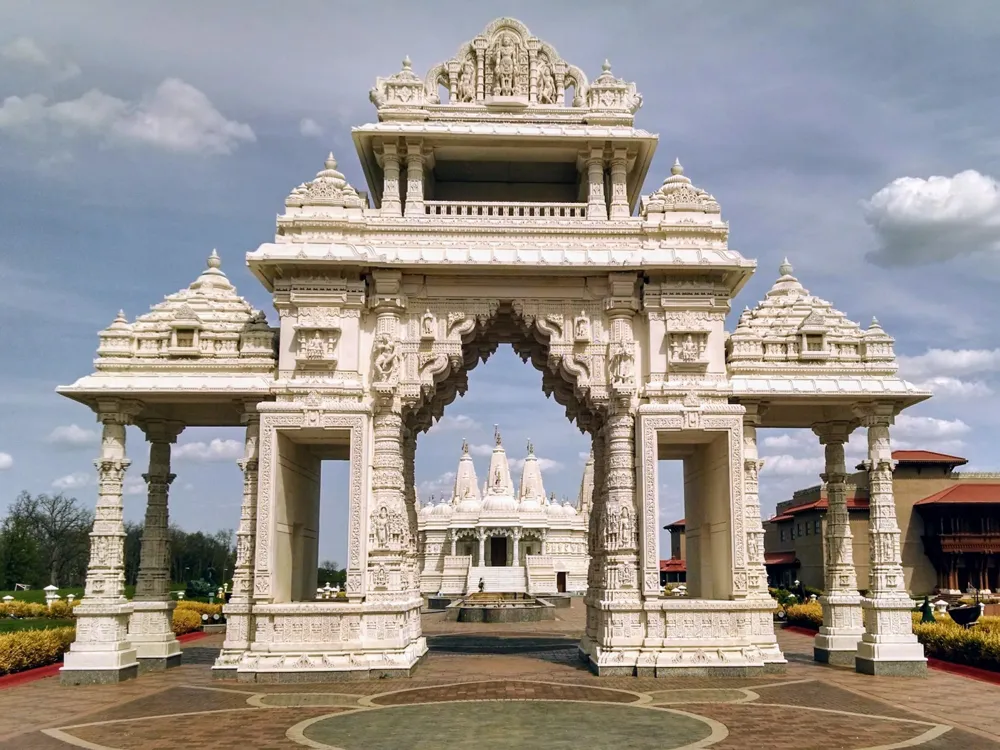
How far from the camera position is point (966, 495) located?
40.6 meters

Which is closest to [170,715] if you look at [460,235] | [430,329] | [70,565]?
[430,329]

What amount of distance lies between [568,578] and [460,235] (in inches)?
1616

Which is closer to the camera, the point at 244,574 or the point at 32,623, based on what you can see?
the point at 244,574

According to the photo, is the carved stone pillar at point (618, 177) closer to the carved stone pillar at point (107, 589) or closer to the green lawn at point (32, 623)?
the carved stone pillar at point (107, 589)

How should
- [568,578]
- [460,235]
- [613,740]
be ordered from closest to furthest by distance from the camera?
[613,740]
[460,235]
[568,578]

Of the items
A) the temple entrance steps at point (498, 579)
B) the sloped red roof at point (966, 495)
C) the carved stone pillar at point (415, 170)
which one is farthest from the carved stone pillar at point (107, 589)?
the sloped red roof at point (966, 495)

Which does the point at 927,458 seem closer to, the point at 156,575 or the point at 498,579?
the point at 498,579

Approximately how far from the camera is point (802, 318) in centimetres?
1917

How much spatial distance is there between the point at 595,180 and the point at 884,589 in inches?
394

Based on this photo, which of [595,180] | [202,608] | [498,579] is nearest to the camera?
[595,180]

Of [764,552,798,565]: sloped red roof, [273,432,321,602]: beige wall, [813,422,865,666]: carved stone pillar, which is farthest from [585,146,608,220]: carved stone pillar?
[764,552,798,565]: sloped red roof

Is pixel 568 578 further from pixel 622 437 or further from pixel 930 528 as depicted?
pixel 622 437

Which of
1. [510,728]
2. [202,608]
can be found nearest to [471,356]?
[510,728]

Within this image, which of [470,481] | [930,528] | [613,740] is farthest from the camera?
[470,481]
